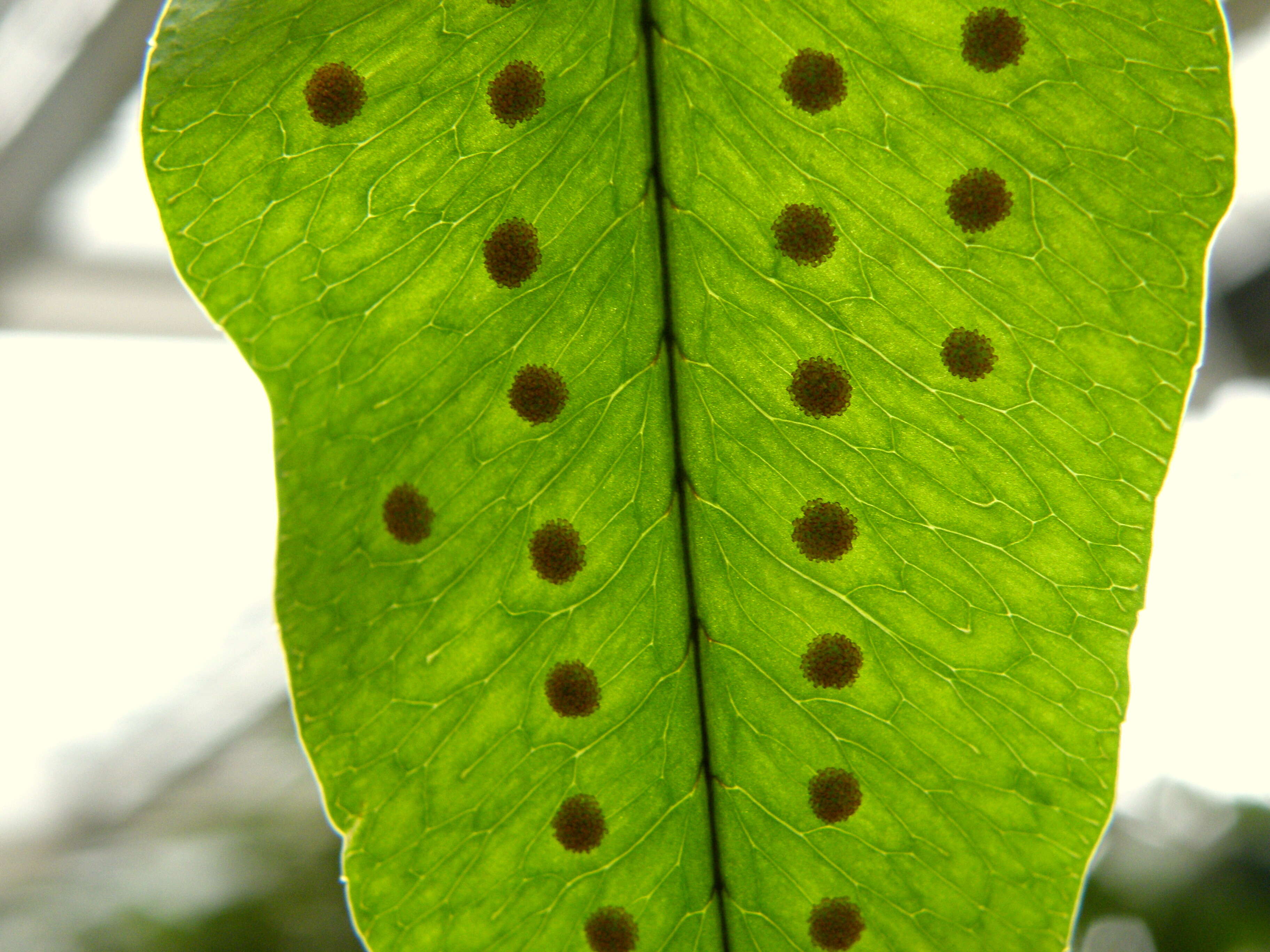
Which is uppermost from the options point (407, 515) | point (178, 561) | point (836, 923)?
point (178, 561)

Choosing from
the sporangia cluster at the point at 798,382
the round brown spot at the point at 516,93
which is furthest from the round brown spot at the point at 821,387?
the round brown spot at the point at 516,93

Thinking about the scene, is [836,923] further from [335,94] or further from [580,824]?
[335,94]

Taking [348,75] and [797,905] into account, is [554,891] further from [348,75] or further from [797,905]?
[348,75]

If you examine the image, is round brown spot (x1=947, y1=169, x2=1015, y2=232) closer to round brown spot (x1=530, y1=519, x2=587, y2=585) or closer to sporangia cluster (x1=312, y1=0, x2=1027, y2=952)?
sporangia cluster (x1=312, y1=0, x2=1027, y2=952)

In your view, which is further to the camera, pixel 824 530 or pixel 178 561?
pixel 178 561

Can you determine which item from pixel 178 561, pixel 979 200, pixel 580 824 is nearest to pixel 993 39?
pixel 979 200

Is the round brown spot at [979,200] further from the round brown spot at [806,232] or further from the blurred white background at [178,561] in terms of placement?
the blurred white background at [178,561]
